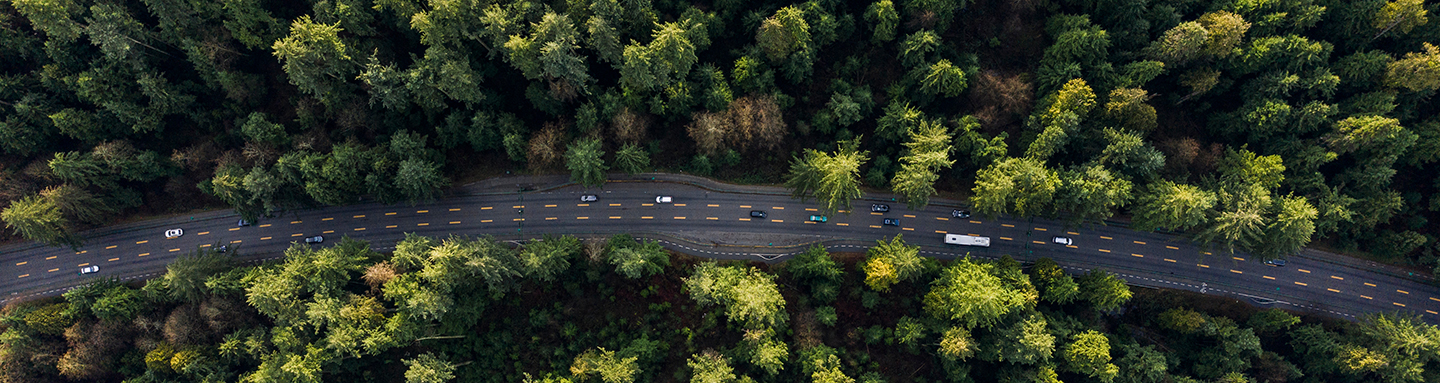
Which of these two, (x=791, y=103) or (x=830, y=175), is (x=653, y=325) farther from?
(x=791, y=103)

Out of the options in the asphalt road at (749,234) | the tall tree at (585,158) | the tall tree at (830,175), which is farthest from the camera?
the asphalt road at (749,234)

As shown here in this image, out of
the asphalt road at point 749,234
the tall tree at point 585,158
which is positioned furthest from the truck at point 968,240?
the tall tree at point 585,158

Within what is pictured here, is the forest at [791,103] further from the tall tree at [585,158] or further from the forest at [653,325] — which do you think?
the forest at [653,325]

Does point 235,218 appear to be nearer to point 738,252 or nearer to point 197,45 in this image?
point 197,45

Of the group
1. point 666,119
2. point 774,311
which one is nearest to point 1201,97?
point 774,311

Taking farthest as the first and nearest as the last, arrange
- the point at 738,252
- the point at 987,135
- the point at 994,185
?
1. the point at 738,252
2. the point at 987,135
3. the point at 994,185

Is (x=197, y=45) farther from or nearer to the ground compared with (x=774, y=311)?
farther from the ground

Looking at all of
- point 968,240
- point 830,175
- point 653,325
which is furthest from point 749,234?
point 968,240
